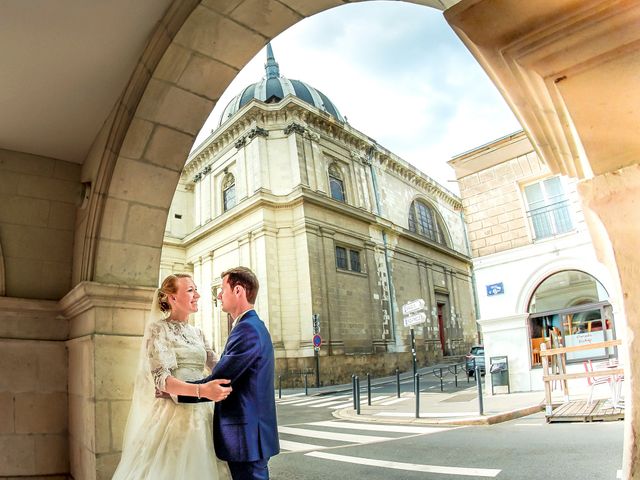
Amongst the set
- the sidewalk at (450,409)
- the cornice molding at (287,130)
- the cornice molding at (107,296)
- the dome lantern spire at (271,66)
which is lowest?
the sidewalk at (450,409)

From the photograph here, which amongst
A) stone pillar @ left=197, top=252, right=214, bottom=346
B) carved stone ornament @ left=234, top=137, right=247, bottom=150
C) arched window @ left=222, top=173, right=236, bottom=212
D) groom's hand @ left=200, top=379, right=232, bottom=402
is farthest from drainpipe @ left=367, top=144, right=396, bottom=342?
groom's hand @ left=200, top=379, right=232, bottom=402

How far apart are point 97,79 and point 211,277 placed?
21281mm

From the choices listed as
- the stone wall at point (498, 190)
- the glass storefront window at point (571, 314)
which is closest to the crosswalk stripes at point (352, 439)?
the glass storefront window at point (571, 314)

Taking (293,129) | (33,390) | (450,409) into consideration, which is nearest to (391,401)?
(450,409)

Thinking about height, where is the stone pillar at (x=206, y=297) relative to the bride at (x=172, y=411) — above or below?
above

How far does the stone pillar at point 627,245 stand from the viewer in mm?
1056

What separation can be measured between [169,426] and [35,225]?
2.69m

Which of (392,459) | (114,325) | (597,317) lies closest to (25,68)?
(114,325)

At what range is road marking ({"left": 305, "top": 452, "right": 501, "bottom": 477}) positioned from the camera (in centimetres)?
414

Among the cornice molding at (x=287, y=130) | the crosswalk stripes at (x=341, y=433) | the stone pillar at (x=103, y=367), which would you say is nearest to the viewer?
the stone pillar at (x=103, y=367)

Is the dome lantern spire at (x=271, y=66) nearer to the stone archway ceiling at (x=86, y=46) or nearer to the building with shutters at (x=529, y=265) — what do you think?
the building with shutters at (x=529, y=265)

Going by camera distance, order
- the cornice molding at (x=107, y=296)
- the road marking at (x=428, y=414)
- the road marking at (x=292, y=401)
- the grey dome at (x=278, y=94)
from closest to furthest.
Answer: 1. the cornice molding at (x=107, y=296)
2. the road marking at (x=428, y=414)
3. the road marking at (x=292, y=401)
4. the grey dome at (x=278, y=94)

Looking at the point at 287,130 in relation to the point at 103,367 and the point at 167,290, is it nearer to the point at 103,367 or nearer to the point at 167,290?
the point at 103,367

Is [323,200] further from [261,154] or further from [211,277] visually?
[211,277]
